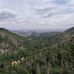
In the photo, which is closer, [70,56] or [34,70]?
[34,70]

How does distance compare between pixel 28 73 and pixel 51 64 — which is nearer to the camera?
pixel 28 73

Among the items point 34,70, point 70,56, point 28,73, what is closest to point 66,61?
point 70,56

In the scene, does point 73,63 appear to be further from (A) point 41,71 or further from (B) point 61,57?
(A) point 41,71

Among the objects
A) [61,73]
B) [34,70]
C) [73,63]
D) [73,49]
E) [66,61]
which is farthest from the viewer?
[73,49]

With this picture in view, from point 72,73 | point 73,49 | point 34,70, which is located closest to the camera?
point 72,73

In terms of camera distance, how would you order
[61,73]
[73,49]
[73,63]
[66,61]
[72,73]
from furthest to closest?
[73,49] < [66,61] < [73,63] < [61,73] < [72,73]

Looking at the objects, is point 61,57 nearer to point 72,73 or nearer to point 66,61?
point 66,61

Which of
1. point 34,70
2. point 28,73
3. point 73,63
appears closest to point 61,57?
point 73,63

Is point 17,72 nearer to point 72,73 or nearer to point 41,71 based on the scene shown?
point 41,71

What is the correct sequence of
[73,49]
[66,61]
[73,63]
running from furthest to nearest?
[73,49] → [66,61] → [73,63]
